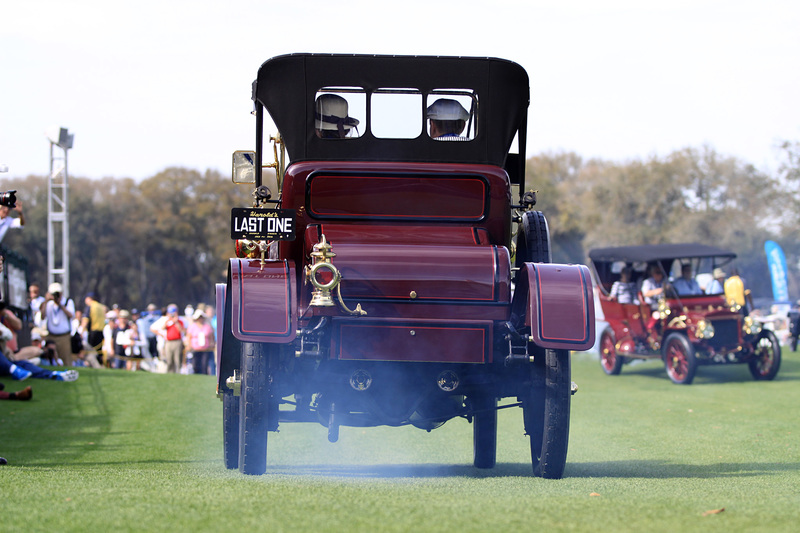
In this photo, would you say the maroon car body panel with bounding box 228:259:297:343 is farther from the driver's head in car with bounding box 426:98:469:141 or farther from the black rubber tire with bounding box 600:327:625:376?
the black rubber tire with bounding box 600:327:625:376

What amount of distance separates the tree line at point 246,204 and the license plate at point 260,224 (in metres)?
47.5

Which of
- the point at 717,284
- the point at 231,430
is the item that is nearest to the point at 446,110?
the point at 231,430

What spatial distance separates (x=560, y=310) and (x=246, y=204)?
5347 centimetres

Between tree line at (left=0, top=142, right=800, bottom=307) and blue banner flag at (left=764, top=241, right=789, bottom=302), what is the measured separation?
2052 cm

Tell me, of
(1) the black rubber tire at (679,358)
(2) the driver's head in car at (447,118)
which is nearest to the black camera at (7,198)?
(2) the driver's head in car at (447,118)

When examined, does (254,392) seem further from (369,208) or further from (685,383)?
(685,383)

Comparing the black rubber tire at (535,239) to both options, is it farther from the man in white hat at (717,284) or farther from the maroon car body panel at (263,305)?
the man in white hat at (717,284)

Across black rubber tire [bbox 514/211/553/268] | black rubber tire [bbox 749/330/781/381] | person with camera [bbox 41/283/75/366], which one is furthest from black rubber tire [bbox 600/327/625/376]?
black rubber tire [bbox 514/211/553/268]

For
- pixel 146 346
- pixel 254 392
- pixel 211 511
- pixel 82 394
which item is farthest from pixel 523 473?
pixel 146 346

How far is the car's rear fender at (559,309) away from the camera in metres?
6.45

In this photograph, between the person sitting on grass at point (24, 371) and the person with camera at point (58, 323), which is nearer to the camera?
the person sitting on grass at point (24, 371)

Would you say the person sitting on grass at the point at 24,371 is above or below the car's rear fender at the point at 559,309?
below

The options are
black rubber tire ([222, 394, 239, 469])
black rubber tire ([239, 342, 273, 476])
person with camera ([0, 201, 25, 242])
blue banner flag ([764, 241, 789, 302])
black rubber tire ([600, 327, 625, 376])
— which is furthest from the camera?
blue banner flag ([764, 241, 789, 302])

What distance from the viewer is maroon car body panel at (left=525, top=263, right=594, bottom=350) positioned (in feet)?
21.2
